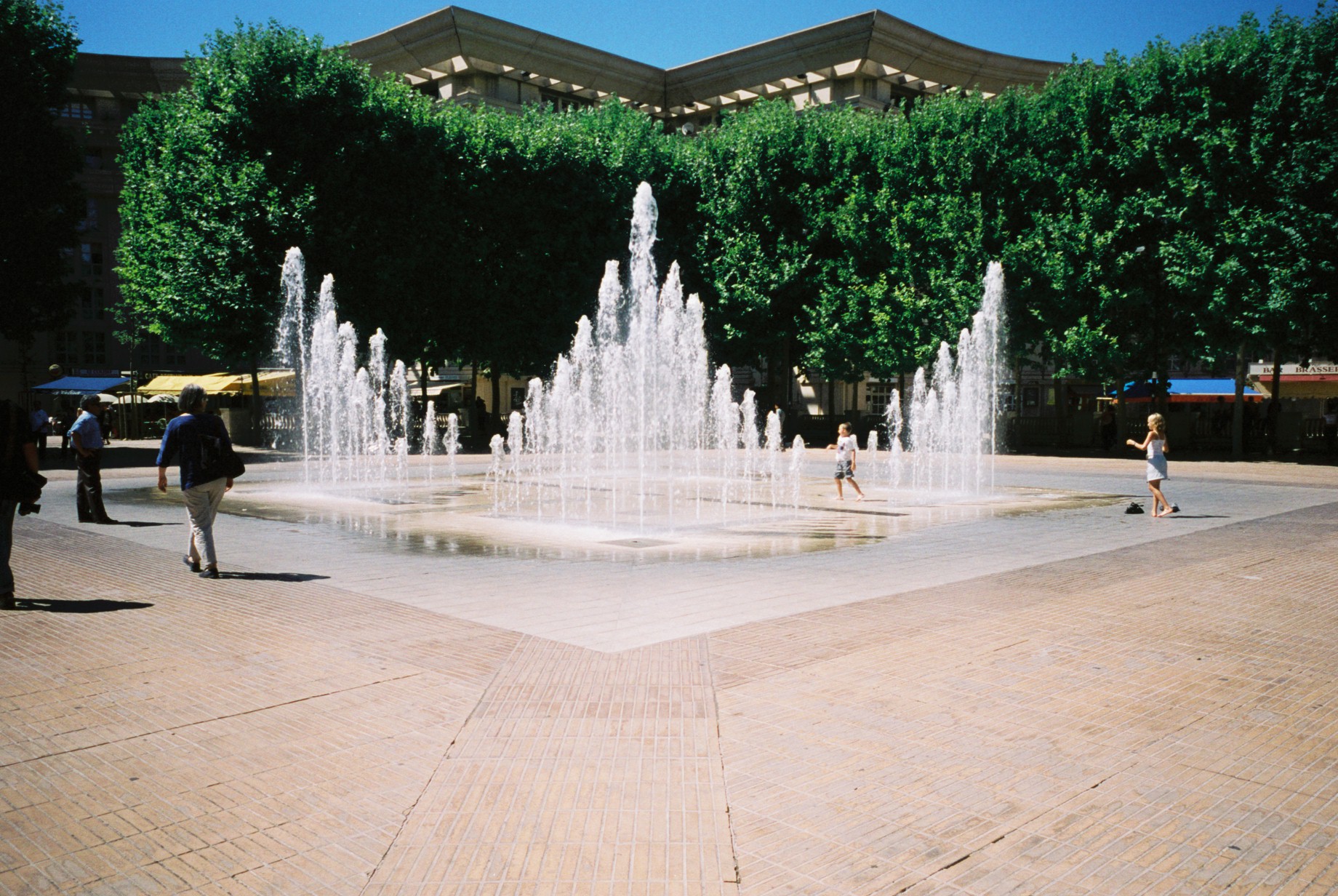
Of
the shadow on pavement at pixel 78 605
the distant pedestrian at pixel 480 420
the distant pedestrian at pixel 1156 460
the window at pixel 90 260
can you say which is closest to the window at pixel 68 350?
the window at pixel 90 260

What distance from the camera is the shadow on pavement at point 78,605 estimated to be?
24.1 feet

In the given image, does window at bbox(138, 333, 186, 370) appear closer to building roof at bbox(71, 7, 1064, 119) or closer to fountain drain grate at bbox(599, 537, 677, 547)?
building roof at bbox(71, 7, 1064, 119)

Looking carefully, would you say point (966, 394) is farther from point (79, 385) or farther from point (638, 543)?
point (79, 385)

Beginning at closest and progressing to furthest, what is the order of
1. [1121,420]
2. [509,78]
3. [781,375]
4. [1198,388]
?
1. [1121,420]
2. [781,375]
3. [1198,388]
4. [509,78]

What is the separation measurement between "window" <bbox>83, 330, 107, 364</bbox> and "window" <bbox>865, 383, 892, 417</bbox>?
46.9 meters

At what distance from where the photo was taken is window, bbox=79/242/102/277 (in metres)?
57.1

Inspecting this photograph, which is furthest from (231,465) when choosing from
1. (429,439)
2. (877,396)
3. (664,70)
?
(664,70)

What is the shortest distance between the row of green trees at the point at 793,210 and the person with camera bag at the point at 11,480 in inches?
846

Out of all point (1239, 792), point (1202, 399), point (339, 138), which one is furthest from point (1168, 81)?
point (1239, 792)

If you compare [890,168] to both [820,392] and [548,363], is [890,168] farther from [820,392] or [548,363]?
[820,392]

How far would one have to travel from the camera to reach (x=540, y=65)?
54.7 m

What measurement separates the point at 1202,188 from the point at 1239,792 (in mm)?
26225

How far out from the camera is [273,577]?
28.9 feet

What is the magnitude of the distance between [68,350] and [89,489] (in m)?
52.6
